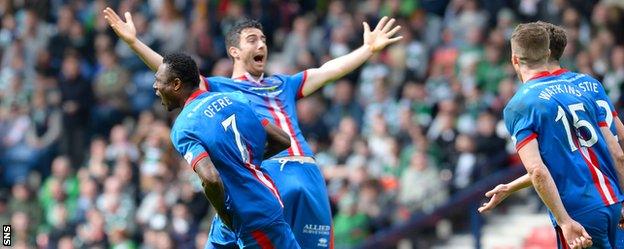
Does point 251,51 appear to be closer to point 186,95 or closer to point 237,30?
point 237,30

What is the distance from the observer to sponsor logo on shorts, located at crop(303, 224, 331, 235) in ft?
31.1

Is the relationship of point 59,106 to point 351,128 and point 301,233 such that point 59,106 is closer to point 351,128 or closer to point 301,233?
point 351,128

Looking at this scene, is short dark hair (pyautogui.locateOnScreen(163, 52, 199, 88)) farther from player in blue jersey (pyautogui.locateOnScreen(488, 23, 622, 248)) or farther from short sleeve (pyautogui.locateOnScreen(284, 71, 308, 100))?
player in blue jersey (pyautogui.locateOnScreen(488, 23, 622, 248))

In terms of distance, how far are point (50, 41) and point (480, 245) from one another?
32.1 feet

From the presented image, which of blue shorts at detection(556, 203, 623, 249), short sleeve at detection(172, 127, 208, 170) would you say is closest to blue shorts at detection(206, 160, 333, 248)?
short sleeve at detection(172, 127, 208, 170)

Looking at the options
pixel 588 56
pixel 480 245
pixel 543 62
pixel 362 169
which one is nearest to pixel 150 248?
pixel 362 169

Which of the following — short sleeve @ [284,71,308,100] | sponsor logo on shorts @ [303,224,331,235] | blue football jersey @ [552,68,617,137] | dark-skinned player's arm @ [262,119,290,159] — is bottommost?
sponsor logo on shorts @ [303,224,331,235]

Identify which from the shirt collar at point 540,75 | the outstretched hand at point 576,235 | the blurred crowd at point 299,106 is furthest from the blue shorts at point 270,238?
the blurred crowd at point 299,106

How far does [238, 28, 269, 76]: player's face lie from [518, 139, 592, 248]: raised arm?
2.66 meters

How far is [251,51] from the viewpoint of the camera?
9.70 metres

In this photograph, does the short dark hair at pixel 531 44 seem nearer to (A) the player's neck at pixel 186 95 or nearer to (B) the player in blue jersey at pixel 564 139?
(B) the player in blue jersey at pixel 564 139

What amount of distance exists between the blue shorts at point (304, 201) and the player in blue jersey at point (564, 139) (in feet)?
6.46

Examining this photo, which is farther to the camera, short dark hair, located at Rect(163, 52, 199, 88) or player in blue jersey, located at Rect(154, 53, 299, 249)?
short dark hair, located at Rect(163, 52, 199, 88)

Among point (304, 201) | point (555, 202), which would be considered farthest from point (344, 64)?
point (555, 202)
